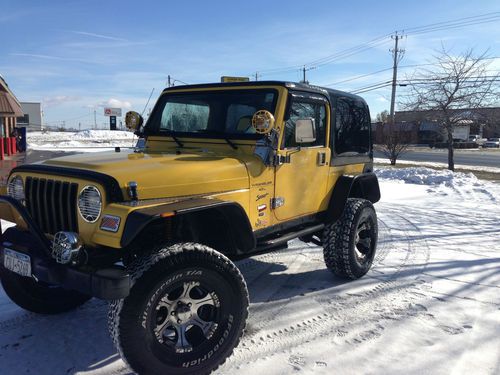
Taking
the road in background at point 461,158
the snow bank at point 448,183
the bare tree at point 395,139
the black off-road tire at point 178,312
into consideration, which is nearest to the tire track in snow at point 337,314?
the black off-road tire at point 178,312

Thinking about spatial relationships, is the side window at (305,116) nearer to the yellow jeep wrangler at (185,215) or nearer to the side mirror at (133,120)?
the yellow jeep wrangler at (185,215)

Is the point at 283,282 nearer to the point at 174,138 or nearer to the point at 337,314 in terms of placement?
the point at 337,314

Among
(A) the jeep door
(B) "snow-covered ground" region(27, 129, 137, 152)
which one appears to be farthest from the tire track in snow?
(B) "snow-covered ground" region(27, 129, 137, 152)

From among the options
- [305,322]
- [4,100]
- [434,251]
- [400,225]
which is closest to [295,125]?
[305,322]

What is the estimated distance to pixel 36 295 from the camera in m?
3.70

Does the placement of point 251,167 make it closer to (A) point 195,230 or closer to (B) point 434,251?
(A) point 195,230

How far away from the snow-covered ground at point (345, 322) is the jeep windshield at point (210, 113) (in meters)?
1.66

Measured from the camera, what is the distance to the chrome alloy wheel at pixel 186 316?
2.78 metres

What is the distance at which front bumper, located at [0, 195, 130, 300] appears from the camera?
2.44m

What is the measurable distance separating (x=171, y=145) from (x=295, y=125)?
49.4 inches

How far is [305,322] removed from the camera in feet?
12.0

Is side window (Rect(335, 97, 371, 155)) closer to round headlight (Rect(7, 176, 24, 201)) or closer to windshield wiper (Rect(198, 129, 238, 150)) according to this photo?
windshield wiper (Rect(198, 129, 238, 150))

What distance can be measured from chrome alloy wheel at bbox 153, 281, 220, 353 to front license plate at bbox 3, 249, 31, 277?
37.3 inches

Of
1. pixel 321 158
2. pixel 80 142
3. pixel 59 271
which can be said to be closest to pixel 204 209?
pixel 59 271
